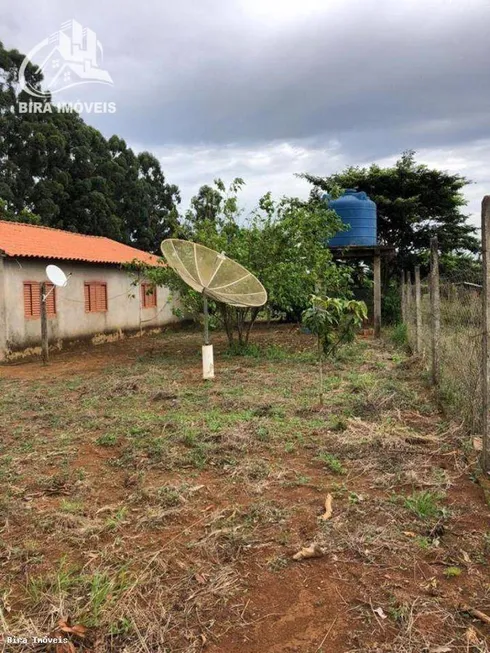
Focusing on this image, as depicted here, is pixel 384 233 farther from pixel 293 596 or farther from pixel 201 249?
pixel 293 596

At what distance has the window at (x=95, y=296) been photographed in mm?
15570

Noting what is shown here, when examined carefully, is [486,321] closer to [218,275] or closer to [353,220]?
[218,275]

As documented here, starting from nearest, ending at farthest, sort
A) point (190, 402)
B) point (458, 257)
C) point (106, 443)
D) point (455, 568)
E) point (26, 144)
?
1. point (455, 568)
2. point (106, 443)
3. point (190, 402)
4. point (458, 257)
5. point (26, 144)

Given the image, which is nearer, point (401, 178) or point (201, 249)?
point (201, 249)

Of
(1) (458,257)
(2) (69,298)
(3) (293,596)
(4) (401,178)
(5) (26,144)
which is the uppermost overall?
(5) (26,144)

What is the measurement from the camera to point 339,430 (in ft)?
18.2

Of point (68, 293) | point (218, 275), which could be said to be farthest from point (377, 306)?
point (68, 293)

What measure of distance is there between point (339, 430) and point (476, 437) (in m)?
1.39

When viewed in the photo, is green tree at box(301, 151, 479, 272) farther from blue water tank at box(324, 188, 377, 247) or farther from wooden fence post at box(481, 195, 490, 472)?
wooden fence post at box(481, 195, 490, 472)

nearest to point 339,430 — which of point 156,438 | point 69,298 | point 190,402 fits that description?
point 156,438

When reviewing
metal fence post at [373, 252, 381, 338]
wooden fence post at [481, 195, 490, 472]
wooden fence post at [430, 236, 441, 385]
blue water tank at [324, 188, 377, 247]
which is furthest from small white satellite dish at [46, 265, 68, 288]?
wooden fence post at [481, 195, 490, 472]

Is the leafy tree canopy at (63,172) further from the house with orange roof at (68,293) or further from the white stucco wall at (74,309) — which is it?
the white stucco wall at (74,309)

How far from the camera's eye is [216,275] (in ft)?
31.5

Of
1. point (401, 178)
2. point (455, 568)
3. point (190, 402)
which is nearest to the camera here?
point (455, 568)
